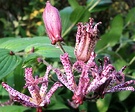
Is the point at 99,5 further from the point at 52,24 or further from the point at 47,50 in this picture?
the point at 52,24

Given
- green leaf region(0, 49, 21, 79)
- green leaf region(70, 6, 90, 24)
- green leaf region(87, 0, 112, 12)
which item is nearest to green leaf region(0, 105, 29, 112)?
green leaf region(0, 49, 21, 79)

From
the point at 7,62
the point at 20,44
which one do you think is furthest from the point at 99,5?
the point at 7,62

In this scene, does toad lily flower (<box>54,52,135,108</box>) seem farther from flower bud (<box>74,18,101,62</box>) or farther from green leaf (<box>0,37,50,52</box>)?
green leaf (<box>0,37,50,52</box>)

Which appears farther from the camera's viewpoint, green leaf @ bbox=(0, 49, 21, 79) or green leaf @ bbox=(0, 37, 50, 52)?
green leaf @ bbox=(0, 37, 50, 52)

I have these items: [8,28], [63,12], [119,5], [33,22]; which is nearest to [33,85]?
[63,12]

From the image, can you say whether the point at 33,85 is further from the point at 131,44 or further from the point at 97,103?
the point at 131,44
